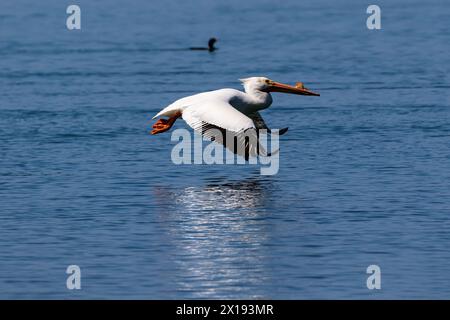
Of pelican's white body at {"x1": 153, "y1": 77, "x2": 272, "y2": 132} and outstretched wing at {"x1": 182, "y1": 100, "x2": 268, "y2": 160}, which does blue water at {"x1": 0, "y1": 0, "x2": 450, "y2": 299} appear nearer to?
outstretched wing at {"x1": 182, "y1": 100, "x2": 268, "y2": 160}

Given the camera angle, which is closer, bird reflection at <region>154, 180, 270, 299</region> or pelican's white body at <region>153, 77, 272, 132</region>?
bird reflection at <region>154, 180, 270, 299</region>

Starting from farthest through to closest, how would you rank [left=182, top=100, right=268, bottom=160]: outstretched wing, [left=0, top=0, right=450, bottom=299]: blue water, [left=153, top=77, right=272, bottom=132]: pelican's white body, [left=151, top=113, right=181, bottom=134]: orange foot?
[left=151, top=113, right=181, bottom=134]: orange foot
[left=153, top=77, right=272, bottom=132]: pelican's white body
[left=182, top=100, right=268, bottom=160]: outstretched wing
[left=0, top=0, right=450, bottom=299]: blue water

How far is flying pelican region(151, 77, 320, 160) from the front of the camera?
1633 centimetres

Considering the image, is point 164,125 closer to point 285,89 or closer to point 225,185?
point 225,185

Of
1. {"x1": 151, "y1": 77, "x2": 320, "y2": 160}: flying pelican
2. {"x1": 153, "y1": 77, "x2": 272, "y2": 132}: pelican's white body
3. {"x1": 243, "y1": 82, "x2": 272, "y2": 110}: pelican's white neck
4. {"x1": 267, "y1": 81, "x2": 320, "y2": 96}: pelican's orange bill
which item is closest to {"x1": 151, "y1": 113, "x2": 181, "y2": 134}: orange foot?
{"x1": 151, "y1": 77, "x2": 320, "y2": 160}: flying pelican

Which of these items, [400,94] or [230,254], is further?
[400,94]

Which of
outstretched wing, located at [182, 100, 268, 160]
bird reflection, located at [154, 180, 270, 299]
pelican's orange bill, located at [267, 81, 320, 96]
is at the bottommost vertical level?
bird reflection, located at [154, 180, 270, 299]

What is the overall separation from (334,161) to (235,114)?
136 inches

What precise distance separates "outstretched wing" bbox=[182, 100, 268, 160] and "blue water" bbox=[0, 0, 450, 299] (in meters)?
0.73

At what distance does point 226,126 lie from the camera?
16.4 metres

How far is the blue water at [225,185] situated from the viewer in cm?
1262

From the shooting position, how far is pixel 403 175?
18234 mm
